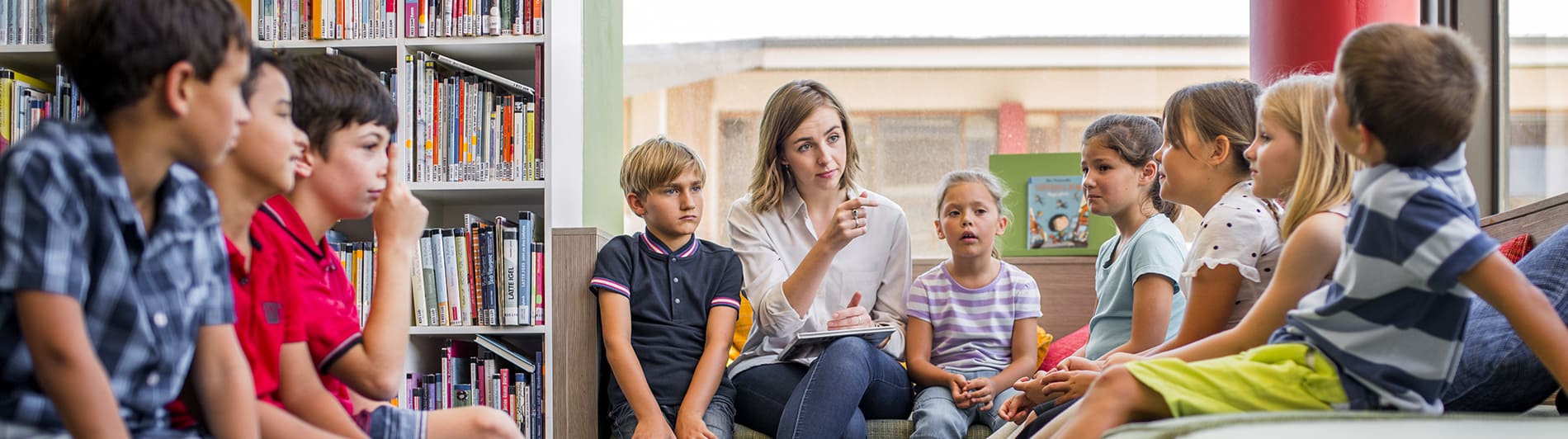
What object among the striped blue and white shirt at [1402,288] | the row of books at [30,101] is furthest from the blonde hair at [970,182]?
the row of books at [30,101]

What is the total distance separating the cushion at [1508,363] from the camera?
4.87 ft

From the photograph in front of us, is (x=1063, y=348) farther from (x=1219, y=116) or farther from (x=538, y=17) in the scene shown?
(x=538, y=17)

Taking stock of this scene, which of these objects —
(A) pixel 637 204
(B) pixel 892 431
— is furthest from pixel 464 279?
(B) pixel 892 431

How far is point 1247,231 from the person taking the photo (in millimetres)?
1809

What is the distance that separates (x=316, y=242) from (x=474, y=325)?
3.76 ft

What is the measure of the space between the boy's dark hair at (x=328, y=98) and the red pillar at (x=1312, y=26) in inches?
91.1

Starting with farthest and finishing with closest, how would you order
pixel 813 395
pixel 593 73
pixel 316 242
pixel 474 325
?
pixel 593 73
pixel 474 325
pixel 813 395
pixel 316 242

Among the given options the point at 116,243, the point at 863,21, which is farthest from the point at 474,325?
the point at 863,21

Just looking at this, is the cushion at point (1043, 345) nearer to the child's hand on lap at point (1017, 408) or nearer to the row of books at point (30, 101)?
the child's hand on lap at point (1017, 408)

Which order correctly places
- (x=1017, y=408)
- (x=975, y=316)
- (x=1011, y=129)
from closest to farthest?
(x=1017, y=408) → (x=975, y=316) → (x=1011, y=129)

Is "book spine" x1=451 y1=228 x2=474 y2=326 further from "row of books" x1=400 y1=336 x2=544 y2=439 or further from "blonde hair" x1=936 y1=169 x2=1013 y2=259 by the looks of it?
"blonde hair" x1=936 y1=169 x2=1013 y2=259

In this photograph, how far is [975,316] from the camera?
2.54 m

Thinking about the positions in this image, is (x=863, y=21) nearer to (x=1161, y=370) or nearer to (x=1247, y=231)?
(x=1247, y=231)

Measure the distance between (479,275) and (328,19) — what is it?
2.15 feet
